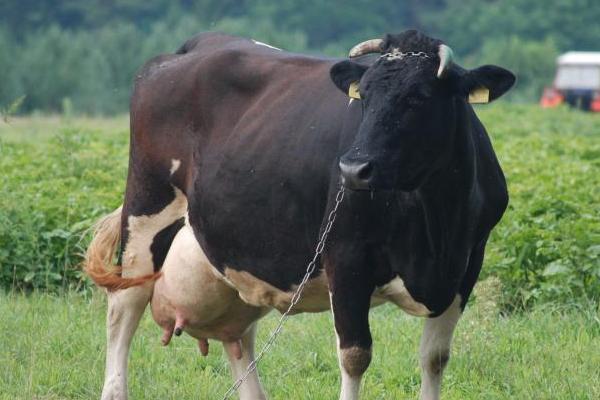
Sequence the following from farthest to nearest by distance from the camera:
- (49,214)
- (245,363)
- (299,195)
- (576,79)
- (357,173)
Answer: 1. (576,79)
2. (49,214)
3. (245,363)
4. (299,195)
5. (357,173)

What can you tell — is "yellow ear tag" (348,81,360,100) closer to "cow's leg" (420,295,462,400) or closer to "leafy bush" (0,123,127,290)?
"cow's leg" (420,295,462,400)

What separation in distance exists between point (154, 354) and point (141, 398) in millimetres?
621

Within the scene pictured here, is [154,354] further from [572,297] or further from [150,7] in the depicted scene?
[150,7]

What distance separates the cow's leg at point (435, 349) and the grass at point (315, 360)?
58 centimetres

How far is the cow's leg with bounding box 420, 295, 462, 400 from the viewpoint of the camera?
5996 mm

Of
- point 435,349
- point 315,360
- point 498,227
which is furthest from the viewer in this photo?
point 498,227

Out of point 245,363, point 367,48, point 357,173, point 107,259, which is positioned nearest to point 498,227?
point 245,363

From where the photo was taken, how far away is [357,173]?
5.07 meters

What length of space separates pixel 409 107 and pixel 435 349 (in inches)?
52.6

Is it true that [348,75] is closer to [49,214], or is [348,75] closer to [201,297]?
[201,297]

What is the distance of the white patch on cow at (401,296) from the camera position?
5.64 m

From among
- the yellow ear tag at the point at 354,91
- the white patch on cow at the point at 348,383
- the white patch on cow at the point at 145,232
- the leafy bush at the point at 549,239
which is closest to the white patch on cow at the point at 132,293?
the white patch on cow at the point at 145,232

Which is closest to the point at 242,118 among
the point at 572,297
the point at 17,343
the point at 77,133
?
the point at 17,343

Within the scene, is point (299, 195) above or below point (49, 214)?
above
